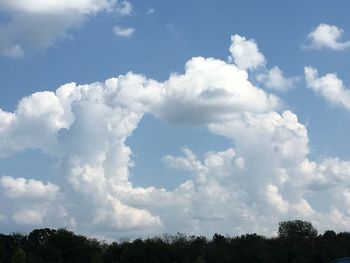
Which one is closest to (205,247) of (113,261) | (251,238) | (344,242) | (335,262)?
(251,238)

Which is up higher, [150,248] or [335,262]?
[150,248]

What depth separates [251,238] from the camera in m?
165

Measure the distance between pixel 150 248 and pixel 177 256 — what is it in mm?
7009

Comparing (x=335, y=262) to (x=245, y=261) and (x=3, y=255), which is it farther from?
(x=3, y=255)

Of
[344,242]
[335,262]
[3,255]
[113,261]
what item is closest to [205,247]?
[113,261]

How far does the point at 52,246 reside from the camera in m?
167

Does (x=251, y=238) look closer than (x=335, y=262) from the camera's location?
No

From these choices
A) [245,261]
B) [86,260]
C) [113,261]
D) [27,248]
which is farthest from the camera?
[27,248]

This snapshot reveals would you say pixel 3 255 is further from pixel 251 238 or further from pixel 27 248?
pixel 251 238

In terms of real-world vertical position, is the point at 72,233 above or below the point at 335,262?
above

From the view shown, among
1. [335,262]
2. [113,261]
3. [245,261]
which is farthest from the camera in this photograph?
[113,261]

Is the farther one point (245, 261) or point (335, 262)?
point (245, 261)

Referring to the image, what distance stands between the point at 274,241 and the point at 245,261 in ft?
54.1

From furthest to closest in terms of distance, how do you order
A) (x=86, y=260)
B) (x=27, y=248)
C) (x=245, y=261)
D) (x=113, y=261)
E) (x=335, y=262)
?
(x=27, y=248) → (x=86, y=260) → (x=113, y=261) → (x=245, y=261) → (x=335, y=262)
